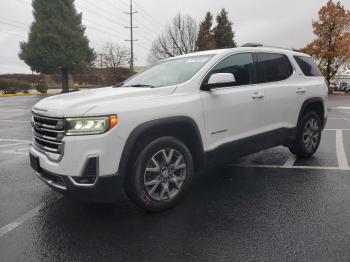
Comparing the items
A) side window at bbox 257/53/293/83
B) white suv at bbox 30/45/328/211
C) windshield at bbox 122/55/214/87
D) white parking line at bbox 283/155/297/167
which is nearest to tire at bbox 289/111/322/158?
white parking line at bbox 283/155/297/167

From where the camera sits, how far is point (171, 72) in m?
4.37

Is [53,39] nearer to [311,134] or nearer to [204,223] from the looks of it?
[311,134]

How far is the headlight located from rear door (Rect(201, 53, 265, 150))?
125 cm

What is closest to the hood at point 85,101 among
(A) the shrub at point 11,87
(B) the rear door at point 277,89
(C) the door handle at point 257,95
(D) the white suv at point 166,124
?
(D) the white suv at point 166,124

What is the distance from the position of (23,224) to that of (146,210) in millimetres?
1300

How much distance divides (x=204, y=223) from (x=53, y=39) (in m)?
35.8

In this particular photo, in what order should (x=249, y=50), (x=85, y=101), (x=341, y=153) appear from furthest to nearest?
1. (x=341, y=153)
2. (x=249, y=50)
3. (x=85, y=101)

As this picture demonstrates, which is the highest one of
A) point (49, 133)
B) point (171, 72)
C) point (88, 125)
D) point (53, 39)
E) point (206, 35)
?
point (206, 35)

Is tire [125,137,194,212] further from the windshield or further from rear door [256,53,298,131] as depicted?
rear door [256,53,298,131]

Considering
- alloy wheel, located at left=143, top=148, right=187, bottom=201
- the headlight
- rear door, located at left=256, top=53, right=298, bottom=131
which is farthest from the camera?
rear door, located at left=256, top=53, right=298, bottom=131

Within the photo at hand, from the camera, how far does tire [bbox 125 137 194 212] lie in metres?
3.35

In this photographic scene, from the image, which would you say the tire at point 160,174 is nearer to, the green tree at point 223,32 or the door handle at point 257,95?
the door handle at point 257,95

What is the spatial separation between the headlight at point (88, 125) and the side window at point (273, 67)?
8.20 feet

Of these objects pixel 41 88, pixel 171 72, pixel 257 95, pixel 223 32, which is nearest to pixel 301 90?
pixel 257 95
